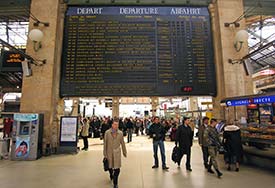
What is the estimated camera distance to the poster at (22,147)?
5.83m

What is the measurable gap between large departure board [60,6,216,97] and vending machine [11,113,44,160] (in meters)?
1.27

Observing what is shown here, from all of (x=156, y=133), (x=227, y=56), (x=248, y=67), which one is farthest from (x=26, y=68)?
(x=248, y=67)

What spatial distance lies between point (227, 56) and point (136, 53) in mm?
2994

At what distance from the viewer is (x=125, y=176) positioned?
4.26 m

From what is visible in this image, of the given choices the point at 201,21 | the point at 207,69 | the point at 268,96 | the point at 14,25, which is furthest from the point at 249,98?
the point at 14,25

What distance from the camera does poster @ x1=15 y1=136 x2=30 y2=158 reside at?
19.1 ft

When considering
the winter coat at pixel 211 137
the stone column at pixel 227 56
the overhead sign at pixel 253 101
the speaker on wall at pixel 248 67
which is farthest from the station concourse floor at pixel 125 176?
the speaker on wall at pixel 248 67

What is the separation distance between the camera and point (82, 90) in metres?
6.02

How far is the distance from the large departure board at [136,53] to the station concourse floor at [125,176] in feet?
6.90

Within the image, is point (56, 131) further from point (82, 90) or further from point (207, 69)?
point (207, 69)

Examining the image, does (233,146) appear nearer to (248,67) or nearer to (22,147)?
(248,67)

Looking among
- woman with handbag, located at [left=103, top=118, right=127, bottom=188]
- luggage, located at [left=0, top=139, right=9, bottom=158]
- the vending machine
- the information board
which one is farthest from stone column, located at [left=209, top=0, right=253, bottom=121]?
luggage, located at [left=0, top=139, right=9, bottom=158]

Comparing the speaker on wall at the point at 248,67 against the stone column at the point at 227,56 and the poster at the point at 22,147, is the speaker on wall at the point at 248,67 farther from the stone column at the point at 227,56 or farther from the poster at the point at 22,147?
the poster at the point at 22,147

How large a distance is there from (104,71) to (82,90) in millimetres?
883
